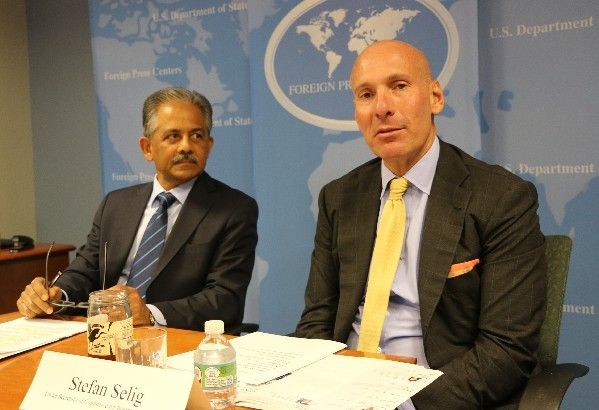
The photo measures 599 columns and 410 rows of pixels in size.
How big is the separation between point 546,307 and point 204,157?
152cm

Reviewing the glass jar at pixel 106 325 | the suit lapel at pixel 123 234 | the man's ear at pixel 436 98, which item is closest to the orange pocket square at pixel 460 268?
the man's ear at pixel 436 98

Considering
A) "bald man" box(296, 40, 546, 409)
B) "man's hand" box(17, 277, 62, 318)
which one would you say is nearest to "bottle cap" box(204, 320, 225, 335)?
"bald man" box(296, 40, 546, 409)

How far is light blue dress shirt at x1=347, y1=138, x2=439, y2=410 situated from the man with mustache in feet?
2.30

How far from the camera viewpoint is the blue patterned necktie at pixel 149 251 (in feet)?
8.71

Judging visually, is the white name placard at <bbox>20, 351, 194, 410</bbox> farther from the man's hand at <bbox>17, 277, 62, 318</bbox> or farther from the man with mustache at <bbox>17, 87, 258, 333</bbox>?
the man with mustache at <bbox>17, 87, 258, 333</bbox>

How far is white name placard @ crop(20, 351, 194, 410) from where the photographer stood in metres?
1.16

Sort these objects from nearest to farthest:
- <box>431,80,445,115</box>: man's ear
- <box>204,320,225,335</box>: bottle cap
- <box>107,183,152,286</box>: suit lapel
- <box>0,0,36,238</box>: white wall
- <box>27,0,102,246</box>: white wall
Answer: <box>204,320,225,335</box>: bottle cap < <box>431,80,445,115</box>: man's ear < <box>107,183,152,286</box>: suit lapel < <box>27,0,102,246</box>: white wall < <box>0,0,36,238</box>: white wall

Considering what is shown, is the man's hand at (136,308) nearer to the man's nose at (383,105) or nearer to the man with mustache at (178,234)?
the man with mustache at (178,234)

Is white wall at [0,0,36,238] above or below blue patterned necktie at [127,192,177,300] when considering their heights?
above

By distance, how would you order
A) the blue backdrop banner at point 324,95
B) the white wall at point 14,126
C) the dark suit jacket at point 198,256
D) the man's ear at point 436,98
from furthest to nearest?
1. the white wall at point 14,126
2. the blue backdrop banner at point 324,95
3. the dark suit jacket at point 198,256
4. the man's ear at point 436,98

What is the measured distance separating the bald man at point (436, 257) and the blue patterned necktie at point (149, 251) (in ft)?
2.47

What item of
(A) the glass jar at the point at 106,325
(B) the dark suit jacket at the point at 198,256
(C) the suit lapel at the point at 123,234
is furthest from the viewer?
(C) the suit lapel at the point at 123,234

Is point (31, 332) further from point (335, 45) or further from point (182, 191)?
point (335, 45)

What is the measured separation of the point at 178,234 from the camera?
2.65m
